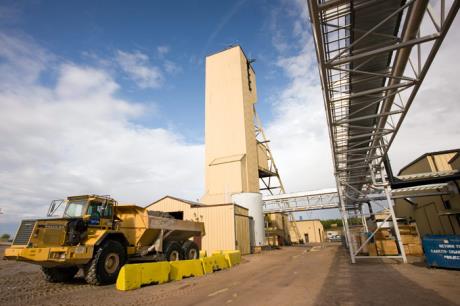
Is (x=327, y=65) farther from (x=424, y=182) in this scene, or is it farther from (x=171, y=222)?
(x=424, y=182)

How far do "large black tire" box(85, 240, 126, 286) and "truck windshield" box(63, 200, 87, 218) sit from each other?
1.50 meters

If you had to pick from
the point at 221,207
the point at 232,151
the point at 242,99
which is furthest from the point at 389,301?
the point at 242,99

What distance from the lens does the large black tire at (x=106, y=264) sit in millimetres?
7738

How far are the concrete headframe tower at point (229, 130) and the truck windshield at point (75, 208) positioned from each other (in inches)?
714

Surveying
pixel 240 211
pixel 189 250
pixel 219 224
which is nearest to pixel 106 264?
pixel 189 250

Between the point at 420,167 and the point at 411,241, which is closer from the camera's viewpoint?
the point at 411,241

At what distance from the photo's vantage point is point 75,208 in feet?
28.8

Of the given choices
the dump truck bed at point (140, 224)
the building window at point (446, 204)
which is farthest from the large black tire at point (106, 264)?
the building window at point (446, 204)

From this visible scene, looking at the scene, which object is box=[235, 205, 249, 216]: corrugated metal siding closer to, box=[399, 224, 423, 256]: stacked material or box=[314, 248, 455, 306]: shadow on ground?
box=[399, 224, 423, 256]: stacked material

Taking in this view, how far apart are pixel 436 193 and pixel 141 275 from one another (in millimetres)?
18443

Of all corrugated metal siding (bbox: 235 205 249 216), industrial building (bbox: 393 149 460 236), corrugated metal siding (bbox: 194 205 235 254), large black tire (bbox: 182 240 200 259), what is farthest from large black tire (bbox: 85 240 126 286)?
industrial building (bbox: 393 149 460 236)

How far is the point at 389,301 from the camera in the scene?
538cm

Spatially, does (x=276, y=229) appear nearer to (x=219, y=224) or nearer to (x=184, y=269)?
(x=219, y=224)

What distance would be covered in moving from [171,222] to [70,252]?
4820 millimetres
